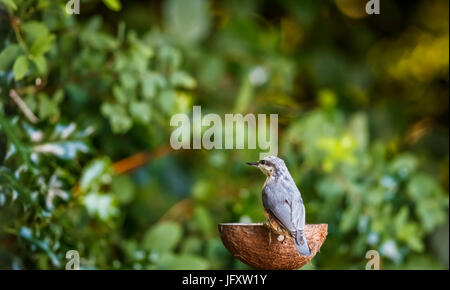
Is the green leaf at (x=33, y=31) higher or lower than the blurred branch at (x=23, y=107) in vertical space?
higher

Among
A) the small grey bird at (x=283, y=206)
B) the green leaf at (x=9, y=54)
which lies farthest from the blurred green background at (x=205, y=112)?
the small grey bird at (x=283, y=206)

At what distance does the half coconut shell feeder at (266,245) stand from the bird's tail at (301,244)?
13 millimetres

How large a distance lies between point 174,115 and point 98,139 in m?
0.19

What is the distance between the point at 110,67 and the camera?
4.24ft

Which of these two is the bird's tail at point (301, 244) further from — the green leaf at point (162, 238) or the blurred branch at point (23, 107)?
the green leaf at point (162, 238)

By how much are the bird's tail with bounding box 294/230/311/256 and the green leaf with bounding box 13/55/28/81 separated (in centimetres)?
48

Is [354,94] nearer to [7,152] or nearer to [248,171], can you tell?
[248,171]

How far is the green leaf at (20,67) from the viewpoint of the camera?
3.01ft

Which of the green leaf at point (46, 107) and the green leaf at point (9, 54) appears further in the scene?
the green leaf at point (46, 107)

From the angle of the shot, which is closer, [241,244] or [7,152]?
[241,244]

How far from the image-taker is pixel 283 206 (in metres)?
0.70

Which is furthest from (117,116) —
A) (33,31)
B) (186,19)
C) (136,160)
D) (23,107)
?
(186,19)

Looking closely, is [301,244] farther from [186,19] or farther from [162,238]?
[186,19]
